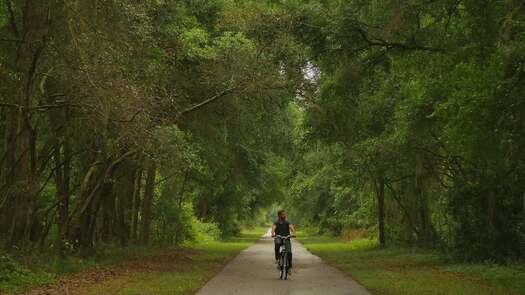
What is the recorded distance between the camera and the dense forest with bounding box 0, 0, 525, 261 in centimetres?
1182

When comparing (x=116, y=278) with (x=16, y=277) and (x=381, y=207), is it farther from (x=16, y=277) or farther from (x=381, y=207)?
(x=381, y=207)

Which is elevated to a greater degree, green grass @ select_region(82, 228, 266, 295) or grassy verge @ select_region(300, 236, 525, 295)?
grassy verge @ select_region(300, 236, 525, 295)

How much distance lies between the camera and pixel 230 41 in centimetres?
1741

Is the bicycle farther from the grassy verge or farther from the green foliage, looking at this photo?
the green foliage

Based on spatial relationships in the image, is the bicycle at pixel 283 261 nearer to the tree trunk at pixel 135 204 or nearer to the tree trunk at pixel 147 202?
the tree trunk at pixel 147 202

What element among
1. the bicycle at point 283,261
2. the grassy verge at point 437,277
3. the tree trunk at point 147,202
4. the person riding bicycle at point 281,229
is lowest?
the grassy verge at point 437,277

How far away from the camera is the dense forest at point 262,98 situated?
465 inches

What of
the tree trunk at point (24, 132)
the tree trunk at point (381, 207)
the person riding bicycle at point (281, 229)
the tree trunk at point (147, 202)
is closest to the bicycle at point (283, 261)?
the person riding bicycle at point (281, 229)

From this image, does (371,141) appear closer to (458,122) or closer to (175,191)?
(458,122)

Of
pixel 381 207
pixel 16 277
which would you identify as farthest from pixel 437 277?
pixel 381 207

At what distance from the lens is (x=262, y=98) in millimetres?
18844

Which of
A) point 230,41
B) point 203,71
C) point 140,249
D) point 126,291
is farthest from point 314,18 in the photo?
point 140,249

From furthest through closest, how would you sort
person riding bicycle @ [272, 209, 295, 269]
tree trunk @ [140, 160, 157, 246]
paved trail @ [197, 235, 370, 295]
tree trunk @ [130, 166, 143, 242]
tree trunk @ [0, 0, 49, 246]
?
tree trunk @ [130, 166, 143, 242] < tree trunk @ [140, 160, 157, 246] < person riding bicycle @ [272, 209, 295, 269] < tree trunk @ [0, 0, 49, 246] < paved trail @ [197, 235, 370, 295]

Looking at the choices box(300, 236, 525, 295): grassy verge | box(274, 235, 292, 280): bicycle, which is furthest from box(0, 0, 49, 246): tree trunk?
box(300, 236, 525, 295): grassy verge
